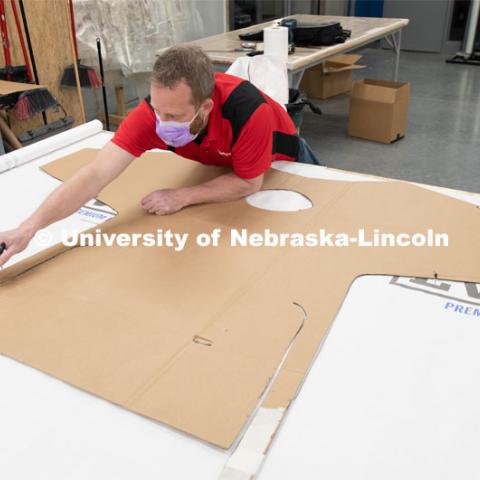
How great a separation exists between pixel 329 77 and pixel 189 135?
362 centimetres

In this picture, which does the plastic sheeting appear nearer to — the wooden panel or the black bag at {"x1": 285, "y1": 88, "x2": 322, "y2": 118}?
the wooden panel

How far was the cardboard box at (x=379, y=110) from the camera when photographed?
11.1 ft

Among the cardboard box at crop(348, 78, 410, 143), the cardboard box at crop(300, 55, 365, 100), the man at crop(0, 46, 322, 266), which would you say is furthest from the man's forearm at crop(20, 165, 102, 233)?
the cardboard box at crop(300, 55, 365, 100)

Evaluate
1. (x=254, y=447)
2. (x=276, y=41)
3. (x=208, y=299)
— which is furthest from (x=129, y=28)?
(x=254, y=447)

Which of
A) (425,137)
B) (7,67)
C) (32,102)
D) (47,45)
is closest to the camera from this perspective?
(32,102)

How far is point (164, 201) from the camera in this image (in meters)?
1.23

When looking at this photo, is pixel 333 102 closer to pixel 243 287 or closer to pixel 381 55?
pixel 381 55

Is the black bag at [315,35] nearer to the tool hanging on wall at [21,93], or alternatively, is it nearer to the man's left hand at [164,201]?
the tool hanging on wall at [21,93]

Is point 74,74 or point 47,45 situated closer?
point 47,45

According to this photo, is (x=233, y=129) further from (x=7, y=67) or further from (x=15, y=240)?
(x=7, y=67)

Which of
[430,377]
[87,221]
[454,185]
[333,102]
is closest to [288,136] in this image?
[87,221]

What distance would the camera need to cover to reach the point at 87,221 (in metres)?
1.22

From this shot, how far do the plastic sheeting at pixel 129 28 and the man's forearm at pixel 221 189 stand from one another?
234 cm

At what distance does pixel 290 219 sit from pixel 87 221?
0.49 m
